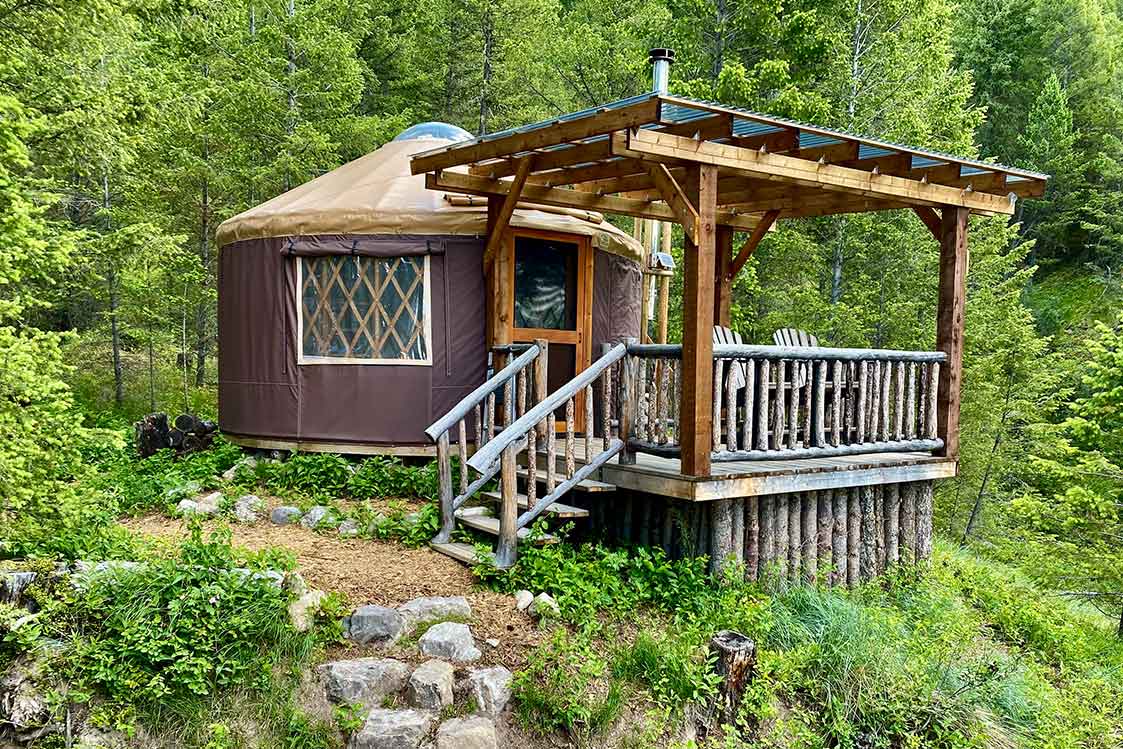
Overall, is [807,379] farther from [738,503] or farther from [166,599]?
[166,599]

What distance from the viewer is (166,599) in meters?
4.09

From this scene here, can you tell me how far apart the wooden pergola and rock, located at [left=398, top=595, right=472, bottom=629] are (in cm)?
154

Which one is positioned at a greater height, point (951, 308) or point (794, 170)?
point (794, 170)

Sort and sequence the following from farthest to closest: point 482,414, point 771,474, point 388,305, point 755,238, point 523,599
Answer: point 755,238 → point 388,305 → point 482,414 → point 771,474 → point 523,599

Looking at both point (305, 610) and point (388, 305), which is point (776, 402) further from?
point (388, 305)

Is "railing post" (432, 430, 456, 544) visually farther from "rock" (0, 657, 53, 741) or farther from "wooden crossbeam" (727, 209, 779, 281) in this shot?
"wooden crossbeam" (727, 209, 779, 281)

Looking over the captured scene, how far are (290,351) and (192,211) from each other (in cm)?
602

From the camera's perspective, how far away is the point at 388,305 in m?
7.41

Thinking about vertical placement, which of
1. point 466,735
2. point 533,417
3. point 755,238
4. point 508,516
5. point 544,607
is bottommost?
point 466,735

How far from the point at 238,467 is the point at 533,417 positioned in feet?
11.2

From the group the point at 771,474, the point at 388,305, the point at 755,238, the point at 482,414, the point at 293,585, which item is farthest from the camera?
the point at 755,238

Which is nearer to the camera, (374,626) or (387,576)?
(374,626)

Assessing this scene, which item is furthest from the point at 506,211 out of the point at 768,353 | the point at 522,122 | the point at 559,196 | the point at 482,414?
the point at 522,122

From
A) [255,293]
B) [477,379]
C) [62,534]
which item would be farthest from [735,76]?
[62,534]
